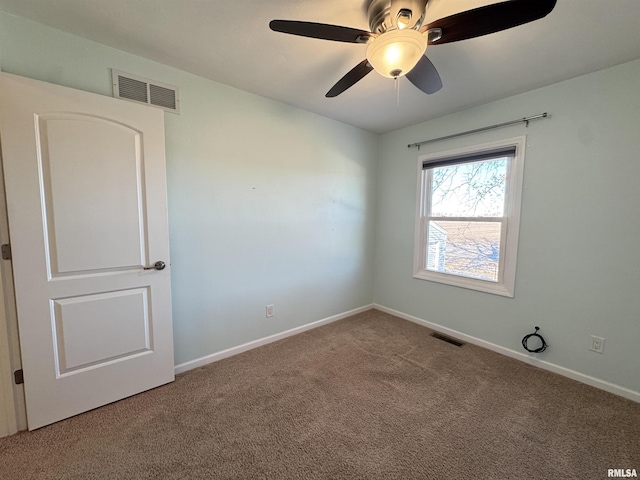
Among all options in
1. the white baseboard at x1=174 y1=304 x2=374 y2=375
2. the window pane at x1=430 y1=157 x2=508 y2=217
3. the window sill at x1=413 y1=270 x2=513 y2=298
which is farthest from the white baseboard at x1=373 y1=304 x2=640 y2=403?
the window pane at x1=430 y1=157 x2=508 y2=217

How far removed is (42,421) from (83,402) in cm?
19

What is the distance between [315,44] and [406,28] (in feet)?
2.26

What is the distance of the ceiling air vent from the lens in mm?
1749

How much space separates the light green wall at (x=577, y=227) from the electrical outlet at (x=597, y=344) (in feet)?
0.11

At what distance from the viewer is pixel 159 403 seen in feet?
5.77

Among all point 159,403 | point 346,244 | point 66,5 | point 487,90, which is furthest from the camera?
point 346,244

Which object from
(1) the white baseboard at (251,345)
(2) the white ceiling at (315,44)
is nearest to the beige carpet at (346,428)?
(1) the white baseboard at (251,345)

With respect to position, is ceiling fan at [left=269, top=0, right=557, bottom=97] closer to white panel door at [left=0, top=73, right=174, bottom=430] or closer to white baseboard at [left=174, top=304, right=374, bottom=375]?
white panel door at [left=0, top=73, right=174, bottom=430]

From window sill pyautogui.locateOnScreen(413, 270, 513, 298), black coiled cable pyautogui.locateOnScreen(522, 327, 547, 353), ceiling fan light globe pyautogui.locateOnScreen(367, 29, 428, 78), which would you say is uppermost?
ceiling fan light globe pyautogui.locateOnScreen(367, 29, 428, 78)

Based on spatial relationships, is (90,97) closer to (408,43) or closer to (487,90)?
(408,43)

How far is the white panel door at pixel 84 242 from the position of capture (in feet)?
4.73

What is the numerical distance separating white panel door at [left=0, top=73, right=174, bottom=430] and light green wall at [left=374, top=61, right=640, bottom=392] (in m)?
2.92

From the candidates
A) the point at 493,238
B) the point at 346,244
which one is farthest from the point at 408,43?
the point at 346,244

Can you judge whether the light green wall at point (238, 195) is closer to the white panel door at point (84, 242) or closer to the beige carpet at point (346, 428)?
the white panel door at point (84, 242)
